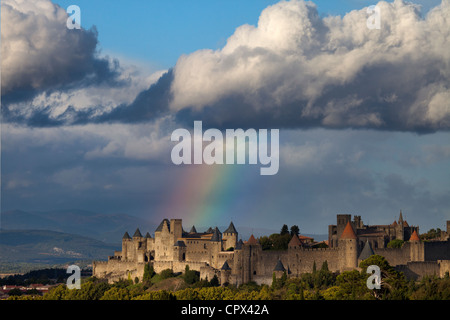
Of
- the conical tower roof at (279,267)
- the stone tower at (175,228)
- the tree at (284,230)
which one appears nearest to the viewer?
the conical tower roof at (279,267)

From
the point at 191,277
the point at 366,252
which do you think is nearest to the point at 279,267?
the point at 366,252

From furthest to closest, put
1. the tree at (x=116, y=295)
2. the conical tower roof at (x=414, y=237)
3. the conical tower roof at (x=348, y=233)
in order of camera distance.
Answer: the conical tower roof at (x=414, y=237)
the conical tower roof at (x=348, y=233)
the tree at (x=116, y=295)

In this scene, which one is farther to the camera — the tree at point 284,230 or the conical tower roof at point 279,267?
the tree at point 284,230

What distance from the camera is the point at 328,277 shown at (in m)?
98.8

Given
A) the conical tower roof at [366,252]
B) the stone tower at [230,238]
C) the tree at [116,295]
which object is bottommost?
the tree at [116,295]

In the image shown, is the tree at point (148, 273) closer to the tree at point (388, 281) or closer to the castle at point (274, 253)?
the castle at point (274, 253)

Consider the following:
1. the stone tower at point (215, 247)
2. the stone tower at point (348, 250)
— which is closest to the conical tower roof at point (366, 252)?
the stone tower at point (348, 250)

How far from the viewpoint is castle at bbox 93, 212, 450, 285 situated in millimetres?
101562

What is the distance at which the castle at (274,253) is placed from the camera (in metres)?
102

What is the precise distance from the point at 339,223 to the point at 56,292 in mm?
37646

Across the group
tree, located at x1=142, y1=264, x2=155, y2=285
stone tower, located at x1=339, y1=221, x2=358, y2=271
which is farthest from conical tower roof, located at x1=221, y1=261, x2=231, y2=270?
stone tower, located at x1=339, y1=221, x2=358, y2=271
